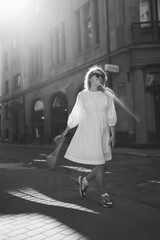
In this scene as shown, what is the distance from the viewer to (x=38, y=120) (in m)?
23.7

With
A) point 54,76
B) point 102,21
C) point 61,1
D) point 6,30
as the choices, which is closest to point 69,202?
point 102,21

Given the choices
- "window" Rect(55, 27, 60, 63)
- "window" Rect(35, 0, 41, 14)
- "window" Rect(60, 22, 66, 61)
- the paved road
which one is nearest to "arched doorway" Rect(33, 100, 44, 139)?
"window" Rect(55, 27, 60, 63)

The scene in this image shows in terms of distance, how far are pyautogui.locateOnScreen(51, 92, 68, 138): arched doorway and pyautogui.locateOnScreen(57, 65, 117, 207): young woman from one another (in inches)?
632

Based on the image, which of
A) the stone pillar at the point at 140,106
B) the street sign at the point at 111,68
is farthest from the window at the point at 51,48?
the stone pillar at the point at 140,106

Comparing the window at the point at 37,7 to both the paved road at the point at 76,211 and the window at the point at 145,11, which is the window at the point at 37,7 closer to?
the window at the point at 145,11

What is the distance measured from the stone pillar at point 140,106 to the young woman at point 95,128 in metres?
10.6

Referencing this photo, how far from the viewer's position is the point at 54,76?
20.8 meters

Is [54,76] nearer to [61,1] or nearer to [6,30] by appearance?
[61,1]

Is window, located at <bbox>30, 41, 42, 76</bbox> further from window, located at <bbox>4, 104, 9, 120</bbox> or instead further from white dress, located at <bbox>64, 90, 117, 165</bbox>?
white dress, located at <bbox>64, 90, 117, 165</bbox>

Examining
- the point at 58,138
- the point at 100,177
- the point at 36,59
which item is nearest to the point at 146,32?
the point at 36,59

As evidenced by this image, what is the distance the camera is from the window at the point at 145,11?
15039mm

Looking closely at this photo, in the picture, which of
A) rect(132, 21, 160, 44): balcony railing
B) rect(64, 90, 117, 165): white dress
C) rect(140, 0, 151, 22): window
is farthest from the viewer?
rect(140, 0, 151, 22): window

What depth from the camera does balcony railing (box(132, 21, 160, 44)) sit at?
14.6 meters

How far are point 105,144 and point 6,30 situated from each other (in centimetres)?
2901
